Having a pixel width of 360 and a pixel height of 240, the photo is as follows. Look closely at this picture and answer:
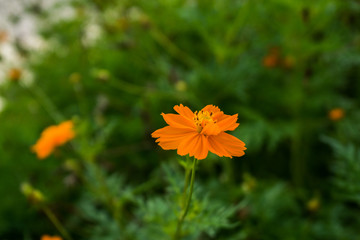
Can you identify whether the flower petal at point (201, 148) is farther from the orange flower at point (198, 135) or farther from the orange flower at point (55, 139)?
the orange flower at point (55, 139)

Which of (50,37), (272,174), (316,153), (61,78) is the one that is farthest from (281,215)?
(50,37)

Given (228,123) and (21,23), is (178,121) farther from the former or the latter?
(21,23)

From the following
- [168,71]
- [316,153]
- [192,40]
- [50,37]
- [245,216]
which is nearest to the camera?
[245,216]

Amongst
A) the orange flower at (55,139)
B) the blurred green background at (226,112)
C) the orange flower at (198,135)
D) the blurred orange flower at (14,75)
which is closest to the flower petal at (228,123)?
the orange flower at (198,135)

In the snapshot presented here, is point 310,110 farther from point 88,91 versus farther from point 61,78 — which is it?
point 61,78

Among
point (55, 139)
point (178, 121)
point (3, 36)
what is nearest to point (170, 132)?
point (178, 121)

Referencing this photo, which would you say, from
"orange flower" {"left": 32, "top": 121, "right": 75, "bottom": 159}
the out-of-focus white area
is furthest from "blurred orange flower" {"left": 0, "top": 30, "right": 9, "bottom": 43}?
"orange flower" {"left": 32, "top": 121, "right": 75, "bottom": 159}
